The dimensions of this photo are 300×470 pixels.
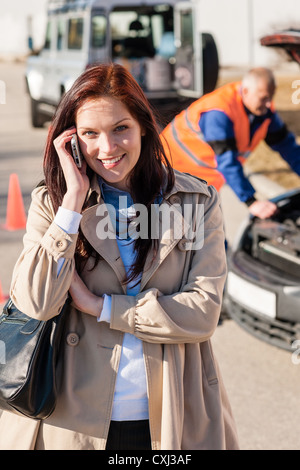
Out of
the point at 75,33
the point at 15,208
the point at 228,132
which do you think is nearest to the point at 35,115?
the point at 75,33

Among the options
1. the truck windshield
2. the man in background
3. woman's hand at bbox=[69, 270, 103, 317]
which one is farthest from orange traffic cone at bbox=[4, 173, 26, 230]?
the truck windshield

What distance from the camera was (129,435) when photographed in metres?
2.03

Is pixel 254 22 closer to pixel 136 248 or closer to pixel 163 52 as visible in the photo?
pixel 163 52

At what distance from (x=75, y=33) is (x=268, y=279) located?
10.4 meters

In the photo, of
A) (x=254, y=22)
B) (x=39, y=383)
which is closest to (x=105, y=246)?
(x=39, y=383)

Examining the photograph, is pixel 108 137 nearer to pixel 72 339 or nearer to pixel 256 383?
pixel 72 339

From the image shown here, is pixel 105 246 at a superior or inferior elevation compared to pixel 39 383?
superior

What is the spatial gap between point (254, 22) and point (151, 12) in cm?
1953

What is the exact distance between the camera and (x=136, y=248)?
2049 mm

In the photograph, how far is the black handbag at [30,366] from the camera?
1912 millimetres

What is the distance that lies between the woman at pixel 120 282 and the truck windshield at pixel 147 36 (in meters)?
12.7

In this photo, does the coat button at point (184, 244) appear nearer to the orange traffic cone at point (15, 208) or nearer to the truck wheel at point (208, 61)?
the orange traffic cone at point (15, 208)

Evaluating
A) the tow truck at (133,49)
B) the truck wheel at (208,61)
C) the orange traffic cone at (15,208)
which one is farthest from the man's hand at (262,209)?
the truck wheel at (208,61)

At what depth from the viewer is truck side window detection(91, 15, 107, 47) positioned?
43.9 feet
